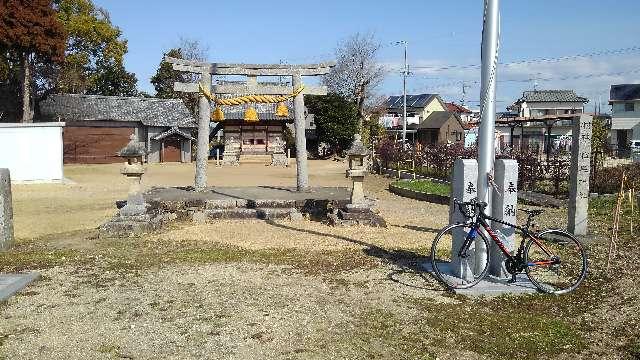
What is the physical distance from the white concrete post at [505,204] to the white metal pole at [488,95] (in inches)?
6.3

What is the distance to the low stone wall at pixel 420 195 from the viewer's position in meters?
15.4

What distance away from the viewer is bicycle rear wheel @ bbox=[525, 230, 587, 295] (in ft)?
20.0

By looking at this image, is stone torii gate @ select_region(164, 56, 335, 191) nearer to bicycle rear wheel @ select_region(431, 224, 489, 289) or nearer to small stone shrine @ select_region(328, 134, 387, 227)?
small stone shrine @ select_region(328, 134, 387, 227)

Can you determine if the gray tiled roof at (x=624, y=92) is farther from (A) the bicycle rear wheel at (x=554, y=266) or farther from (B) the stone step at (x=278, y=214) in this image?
(A) the bicycle rear wheel at (x=554, y=266)

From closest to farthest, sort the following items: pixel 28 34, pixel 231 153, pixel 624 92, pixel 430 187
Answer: pixel 430 187
pixel 28 34
pixel 231 153
pixel 624 92

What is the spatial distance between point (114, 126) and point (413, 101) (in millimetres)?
35465

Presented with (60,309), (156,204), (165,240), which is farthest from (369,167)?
(60,309)

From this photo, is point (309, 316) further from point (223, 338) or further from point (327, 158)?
point (327, 158)

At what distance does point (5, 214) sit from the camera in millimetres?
8922

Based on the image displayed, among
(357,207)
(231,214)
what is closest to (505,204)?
(357,207)

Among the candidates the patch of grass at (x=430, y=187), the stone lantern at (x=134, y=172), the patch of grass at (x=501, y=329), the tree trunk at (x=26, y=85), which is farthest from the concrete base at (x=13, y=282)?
the tree trunk at (x=26, y=85)

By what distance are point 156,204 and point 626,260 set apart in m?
9.33

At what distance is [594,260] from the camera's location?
7676mm

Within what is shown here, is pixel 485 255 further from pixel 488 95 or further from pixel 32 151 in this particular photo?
pixel 32 151
